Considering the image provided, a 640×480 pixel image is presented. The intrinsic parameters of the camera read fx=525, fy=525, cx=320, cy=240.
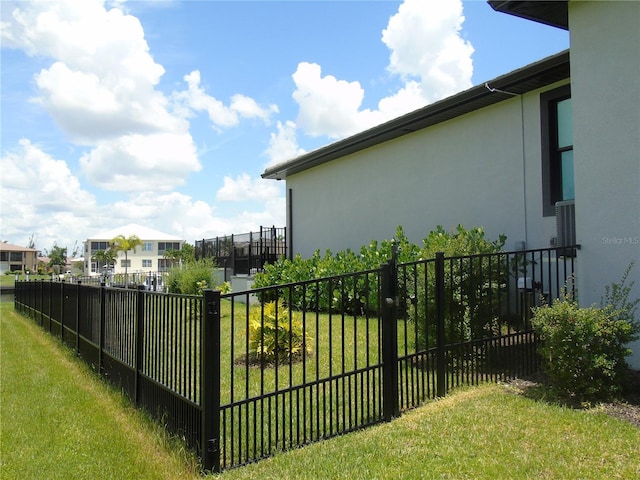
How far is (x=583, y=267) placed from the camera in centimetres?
619

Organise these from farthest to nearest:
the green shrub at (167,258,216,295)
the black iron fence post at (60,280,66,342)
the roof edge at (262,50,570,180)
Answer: the green shrub at (167,258,216,295) < the black iron fence post at (60,280,66,342) < the roof edge at (262,50,570,180)

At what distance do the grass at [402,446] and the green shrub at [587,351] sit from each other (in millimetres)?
356

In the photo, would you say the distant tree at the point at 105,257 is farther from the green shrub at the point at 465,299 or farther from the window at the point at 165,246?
the green shrub at the point at 465,299

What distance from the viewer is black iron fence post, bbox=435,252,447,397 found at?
5383 millimetres

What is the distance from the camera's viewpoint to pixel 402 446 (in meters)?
4.11

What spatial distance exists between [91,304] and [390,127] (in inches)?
282

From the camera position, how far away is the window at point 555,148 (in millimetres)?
8508

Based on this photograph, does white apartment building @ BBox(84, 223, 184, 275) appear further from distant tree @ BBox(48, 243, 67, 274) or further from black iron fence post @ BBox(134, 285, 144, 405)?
black iron fence post @ BBox(134, 285, 144, 405)

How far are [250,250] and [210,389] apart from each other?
14014 millimetres

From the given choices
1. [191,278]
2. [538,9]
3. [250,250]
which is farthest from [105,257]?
[538,9]

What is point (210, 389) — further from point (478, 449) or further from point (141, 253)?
point (141, 253)

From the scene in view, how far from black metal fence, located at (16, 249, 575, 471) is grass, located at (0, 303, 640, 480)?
9.0 inches

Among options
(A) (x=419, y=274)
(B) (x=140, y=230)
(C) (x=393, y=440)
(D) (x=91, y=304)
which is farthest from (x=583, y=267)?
(B) (x=140, y=230)

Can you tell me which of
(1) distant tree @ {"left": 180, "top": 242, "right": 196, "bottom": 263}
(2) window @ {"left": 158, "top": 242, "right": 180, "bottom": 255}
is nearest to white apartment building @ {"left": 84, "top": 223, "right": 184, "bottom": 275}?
(2) window @ {"left": 158, "top": 242, "right": 180, "bottom": 255}
